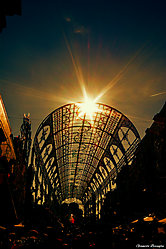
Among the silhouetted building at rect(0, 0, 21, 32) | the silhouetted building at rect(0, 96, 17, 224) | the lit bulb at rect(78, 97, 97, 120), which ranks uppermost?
the lit bulb at rect(78, 97, 97, 120)

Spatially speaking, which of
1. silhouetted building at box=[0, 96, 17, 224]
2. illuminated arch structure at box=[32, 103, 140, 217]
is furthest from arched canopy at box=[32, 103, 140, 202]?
silhouetted building at box=[0, 96, 17, 224]

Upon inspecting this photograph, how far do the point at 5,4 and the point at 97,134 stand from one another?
79.8ft

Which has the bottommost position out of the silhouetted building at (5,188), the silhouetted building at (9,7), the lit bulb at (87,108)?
the silhouetted building at (5,188)

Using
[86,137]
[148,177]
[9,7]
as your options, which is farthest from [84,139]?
[9,7]

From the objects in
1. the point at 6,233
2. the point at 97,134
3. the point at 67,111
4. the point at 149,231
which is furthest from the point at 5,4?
the point at 97,134

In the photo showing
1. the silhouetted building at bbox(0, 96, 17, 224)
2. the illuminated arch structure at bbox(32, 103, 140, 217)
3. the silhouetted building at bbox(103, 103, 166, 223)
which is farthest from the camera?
the illuminated arch structure at bbox(32, 103, 140, 217)

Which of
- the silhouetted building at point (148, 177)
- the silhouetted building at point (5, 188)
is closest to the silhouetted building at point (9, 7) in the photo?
the silhouetted building at point (5, 188)


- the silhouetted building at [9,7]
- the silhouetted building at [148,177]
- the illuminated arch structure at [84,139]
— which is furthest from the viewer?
the illuminated arch structure at [84,139]

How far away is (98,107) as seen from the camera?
80.1ft

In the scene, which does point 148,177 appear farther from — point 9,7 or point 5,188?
point 9,7

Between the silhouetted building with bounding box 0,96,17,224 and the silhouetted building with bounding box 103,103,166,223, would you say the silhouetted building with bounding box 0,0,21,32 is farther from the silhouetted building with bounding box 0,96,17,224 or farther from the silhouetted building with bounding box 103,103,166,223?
the silhouetted building with bounding box 103,103,166,223

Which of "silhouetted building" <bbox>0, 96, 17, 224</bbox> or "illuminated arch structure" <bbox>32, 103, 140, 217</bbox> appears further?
"illuminated arch structure" <bbox>32, 103, 140, 217</bbox>

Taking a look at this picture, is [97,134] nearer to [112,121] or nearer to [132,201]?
[112,121]

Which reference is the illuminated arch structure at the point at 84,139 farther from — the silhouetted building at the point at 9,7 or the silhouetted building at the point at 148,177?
the silhouetted building at the point at 9,7
